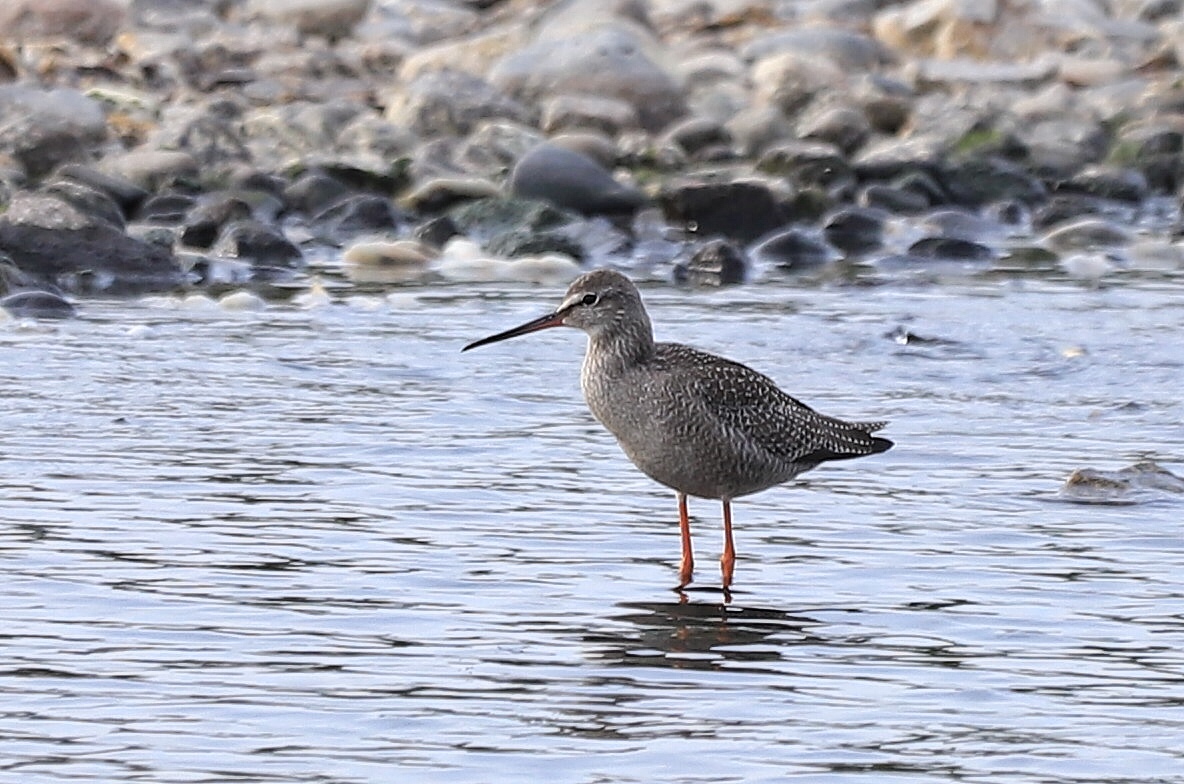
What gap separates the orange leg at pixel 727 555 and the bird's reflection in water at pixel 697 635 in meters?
0.33

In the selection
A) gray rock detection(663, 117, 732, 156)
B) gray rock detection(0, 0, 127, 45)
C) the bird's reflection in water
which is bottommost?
the bird's reflection in water

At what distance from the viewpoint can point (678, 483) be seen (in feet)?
28.3

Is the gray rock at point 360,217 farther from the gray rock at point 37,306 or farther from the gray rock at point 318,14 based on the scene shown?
the gray rock at point 318,14

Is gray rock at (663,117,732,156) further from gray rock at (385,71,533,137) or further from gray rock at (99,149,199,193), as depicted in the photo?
gray rock at (99,149,199,193)

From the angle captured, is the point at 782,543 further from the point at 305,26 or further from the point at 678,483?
the point at 305,26

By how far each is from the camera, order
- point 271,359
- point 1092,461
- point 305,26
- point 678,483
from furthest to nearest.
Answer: point 305,26
point 271,359
point 1092,461
point 678,483

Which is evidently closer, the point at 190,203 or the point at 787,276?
the point at 787,276

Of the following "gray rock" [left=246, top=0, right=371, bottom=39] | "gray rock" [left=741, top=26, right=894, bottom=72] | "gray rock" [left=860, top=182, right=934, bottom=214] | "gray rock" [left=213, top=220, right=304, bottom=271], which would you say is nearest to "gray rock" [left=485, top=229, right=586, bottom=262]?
"gray rock" [left=213, top=220, right=304, bottom=271]

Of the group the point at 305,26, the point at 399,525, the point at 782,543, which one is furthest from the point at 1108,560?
the point at 305,26

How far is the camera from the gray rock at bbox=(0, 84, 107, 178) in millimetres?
18656

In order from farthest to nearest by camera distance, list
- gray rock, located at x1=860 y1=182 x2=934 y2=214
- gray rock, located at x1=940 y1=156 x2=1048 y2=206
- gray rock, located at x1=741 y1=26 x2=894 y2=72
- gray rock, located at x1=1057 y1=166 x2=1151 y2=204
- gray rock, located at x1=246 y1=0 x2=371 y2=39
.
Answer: gray rock, located at x1=246 y1=0 x2=371 y2=39 < gray rock, located at x1=741 y1=26 x2=894 y2=72 < gray rock, located at x1=1057 y1=166 x2=1151 y2=204 < gray rock, located at x1=940 y1=156 x2=1048 y2=206 < gray rock, located at x1=860 y1=182 x2=934 y2=214

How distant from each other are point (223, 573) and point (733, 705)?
2.16 meters

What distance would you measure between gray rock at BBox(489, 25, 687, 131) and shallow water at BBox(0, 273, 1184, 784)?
899 cm

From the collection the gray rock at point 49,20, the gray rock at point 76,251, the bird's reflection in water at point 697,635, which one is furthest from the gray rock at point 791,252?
the gray rock at point 49,20
